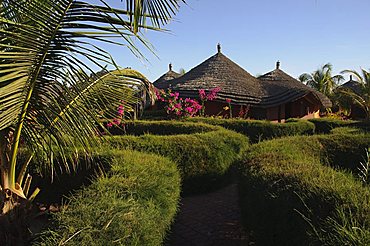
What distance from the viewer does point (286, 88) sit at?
69.4ft

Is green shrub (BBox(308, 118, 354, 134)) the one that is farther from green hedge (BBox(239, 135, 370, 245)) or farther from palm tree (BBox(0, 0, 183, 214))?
palm tree (BBox(0, 0, 183, 214))

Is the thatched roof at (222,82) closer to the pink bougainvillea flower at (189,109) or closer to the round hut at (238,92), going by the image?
the round hut at (238,92)

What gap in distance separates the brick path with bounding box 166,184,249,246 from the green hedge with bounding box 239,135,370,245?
72 centimetres

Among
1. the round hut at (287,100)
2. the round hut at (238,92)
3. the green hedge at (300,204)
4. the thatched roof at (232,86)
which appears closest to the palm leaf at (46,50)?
the green hedge at (300,204)

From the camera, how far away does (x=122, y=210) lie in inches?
112

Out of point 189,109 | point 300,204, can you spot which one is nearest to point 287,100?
point 189,109

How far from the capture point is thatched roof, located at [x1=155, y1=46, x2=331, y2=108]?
62.4ft

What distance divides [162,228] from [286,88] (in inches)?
756

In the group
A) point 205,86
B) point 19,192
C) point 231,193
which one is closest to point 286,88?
point 205,86

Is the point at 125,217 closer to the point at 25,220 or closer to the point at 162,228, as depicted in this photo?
the point at 162,228

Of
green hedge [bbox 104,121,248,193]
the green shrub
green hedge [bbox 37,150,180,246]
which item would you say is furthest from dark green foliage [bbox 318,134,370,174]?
the green shrub

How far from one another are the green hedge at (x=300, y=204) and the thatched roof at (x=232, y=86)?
14591mm

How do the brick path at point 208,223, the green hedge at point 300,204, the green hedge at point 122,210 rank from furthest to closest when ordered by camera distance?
the brick path at point 208,223
the green hedge at point 122,210
the green hedge at point 300,204

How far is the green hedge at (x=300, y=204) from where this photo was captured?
2.29 meters
